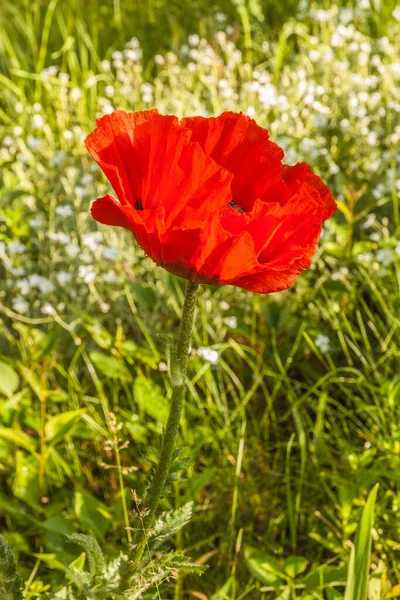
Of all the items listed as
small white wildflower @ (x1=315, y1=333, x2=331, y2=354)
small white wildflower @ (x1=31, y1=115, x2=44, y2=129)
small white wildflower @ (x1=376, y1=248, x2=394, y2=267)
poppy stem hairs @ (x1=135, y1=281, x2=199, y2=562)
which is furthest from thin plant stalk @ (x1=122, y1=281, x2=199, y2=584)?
small white wildflower @ (x1=31, y1=115, x2=44, y2=129)

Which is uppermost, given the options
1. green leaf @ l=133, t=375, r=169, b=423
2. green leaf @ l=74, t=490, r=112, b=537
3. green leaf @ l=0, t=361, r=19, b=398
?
green leaf @ l=0, t=361, r=19, b=398

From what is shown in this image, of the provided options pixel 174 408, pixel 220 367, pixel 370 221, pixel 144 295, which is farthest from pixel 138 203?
pixel 370 221

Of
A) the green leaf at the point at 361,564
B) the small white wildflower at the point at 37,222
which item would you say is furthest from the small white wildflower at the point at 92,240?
the green leaf at the point at 361,564

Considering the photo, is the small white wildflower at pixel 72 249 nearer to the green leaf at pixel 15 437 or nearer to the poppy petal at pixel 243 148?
the green leaf at pixel 15 437

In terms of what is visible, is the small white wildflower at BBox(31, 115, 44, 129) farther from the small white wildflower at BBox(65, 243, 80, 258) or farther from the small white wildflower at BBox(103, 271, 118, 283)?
the small white wildflower at BBox(103, 271, 118, 283)

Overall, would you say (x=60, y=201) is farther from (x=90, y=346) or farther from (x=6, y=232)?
(x=90, y=346)

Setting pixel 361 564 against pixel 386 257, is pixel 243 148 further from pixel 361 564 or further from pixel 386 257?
pixel 386 257
